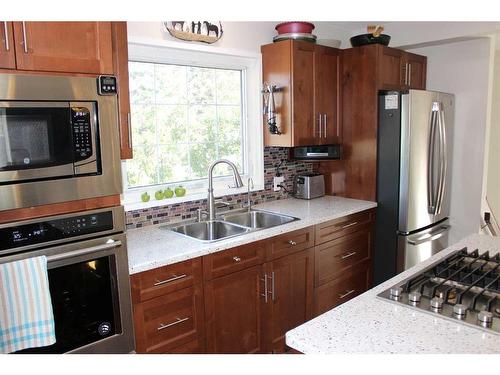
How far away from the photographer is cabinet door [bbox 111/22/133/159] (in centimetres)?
188

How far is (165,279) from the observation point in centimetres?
202

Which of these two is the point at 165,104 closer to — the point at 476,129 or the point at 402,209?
the point at 402,209

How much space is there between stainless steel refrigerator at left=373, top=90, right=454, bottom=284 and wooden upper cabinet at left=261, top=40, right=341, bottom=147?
0.45 metres

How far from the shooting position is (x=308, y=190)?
3.45 meters

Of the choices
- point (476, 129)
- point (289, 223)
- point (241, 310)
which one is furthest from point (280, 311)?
point (476, 129)

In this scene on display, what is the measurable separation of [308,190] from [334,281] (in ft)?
2.59

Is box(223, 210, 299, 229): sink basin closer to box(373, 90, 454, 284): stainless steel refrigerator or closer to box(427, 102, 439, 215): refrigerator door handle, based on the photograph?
box(373, 90, 454, 284): stainless steel refrigerator

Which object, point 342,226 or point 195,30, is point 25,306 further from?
point 342,226

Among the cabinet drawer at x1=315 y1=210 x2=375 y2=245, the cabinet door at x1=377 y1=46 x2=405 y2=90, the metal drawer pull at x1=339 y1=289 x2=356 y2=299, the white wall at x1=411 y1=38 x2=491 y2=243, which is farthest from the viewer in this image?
the white wall at x1=411 y1=38 x2=491 y2=243

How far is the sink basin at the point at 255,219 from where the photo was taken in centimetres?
294

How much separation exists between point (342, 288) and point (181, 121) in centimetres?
172

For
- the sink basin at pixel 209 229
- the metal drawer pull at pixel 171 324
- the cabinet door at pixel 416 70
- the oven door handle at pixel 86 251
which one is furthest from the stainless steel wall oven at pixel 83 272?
the cabinet door at pixel 416 70

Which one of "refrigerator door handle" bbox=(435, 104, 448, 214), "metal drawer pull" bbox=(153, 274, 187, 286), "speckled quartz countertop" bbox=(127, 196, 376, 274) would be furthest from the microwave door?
"refrigerator door handle" bbox=(435, 104, 448, 214)

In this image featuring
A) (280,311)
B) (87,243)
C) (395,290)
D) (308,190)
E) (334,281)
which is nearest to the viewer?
(395,290)
